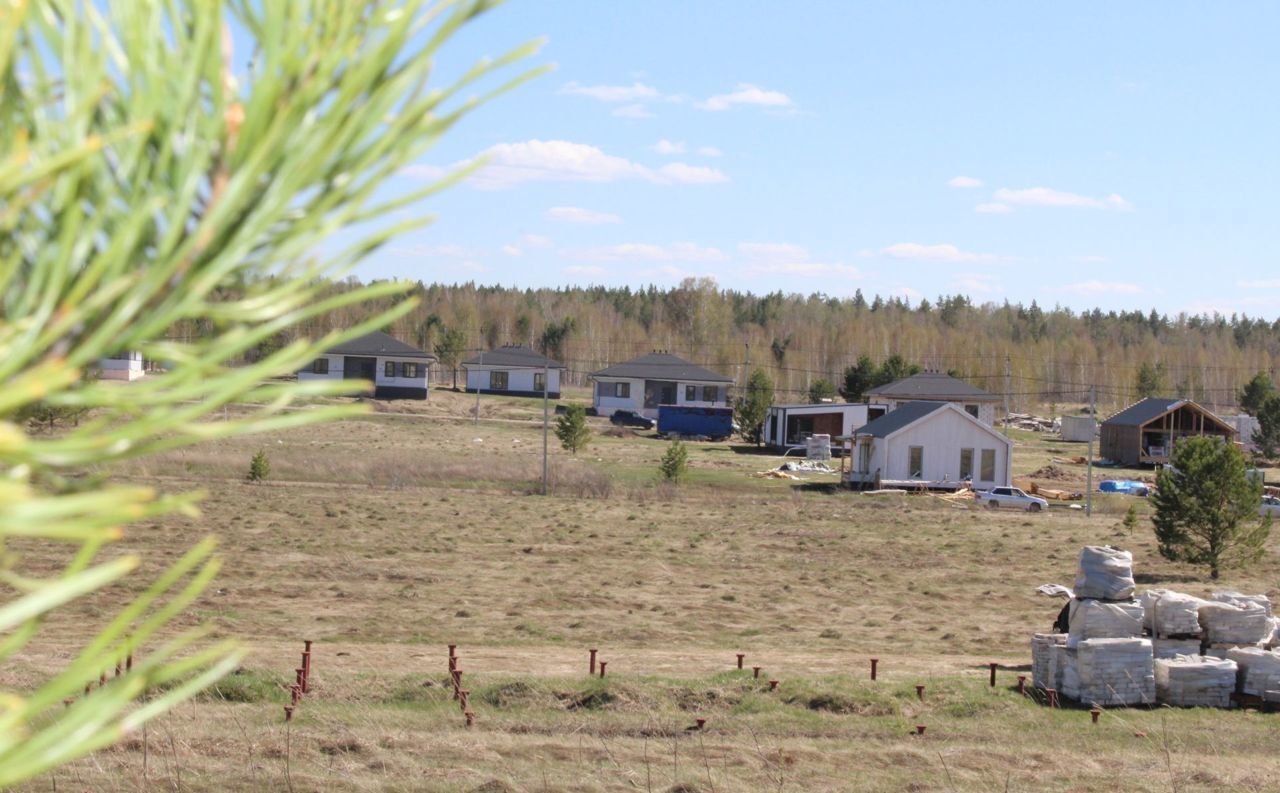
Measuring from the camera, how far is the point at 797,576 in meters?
28.1

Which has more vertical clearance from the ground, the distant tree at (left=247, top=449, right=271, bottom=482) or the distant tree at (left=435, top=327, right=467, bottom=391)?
the distant tree at (left=435, top=327, right=467, bottom=391)

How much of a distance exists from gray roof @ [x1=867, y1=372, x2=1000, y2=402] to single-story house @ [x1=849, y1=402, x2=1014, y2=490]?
74.5ft

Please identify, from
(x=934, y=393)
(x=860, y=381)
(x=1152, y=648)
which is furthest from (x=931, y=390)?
(x=1152, y=648)

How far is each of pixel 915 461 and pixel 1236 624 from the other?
3442cm

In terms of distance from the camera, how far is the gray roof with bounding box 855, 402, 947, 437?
171 feet


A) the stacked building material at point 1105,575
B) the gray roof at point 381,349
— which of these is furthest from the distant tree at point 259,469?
the gray roof at point 381,349

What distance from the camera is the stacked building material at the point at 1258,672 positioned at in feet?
55.4

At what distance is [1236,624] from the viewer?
17969mm

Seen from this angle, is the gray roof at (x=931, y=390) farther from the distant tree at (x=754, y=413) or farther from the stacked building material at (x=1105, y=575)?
the stacked building material at (x=1105, y=575)

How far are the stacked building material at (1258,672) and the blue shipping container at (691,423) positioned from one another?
57.3 metres

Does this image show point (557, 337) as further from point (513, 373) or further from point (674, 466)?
point (674, 466)

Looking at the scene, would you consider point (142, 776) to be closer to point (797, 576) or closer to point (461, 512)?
point (797, 576)

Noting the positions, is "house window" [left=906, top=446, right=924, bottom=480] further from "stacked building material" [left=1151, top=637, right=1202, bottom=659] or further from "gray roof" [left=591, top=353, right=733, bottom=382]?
"stacked building material" [left=1151, top=637, right=1202, bottom=659]

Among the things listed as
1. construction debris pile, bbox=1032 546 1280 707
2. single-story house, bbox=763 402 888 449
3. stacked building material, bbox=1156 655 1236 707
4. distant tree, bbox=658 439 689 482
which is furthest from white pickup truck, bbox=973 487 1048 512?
stacked building material, bbox=1156 655 1236 707
